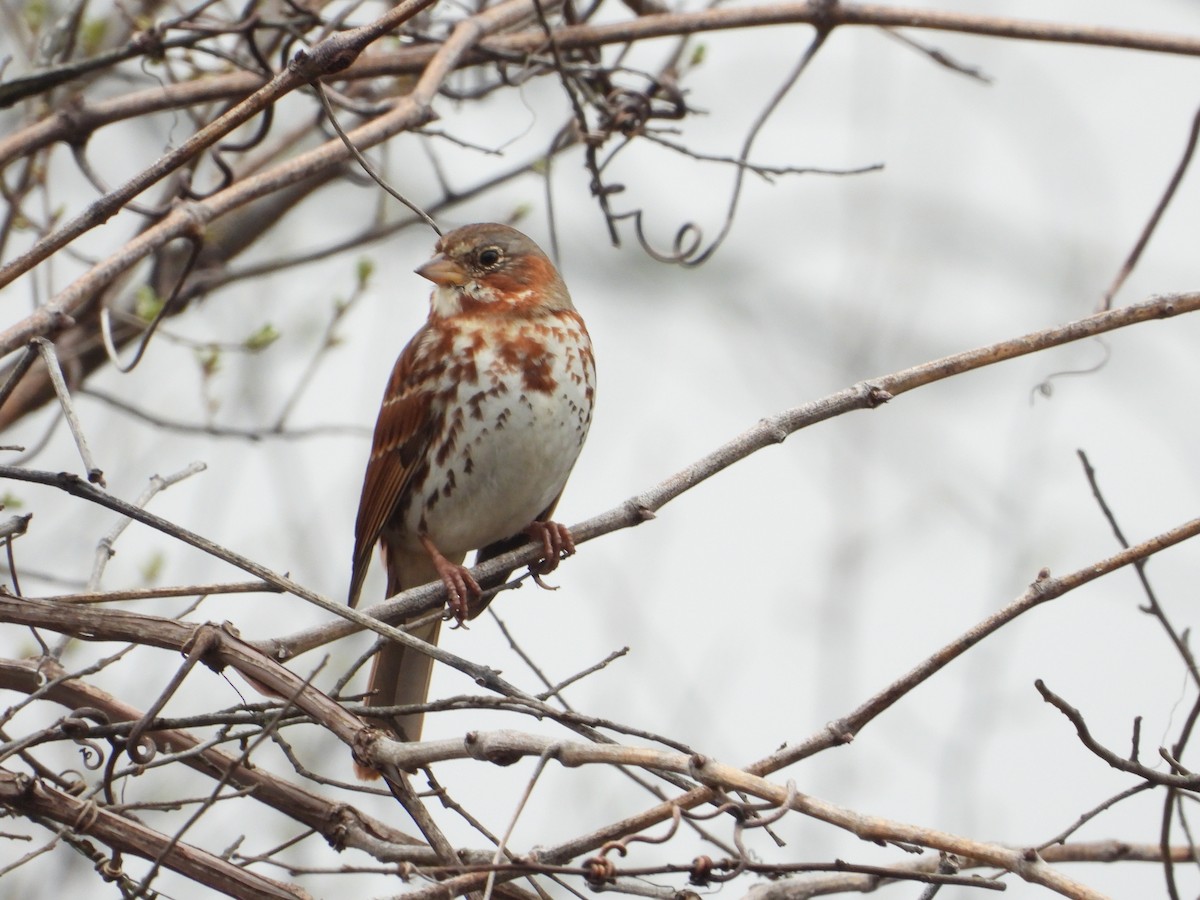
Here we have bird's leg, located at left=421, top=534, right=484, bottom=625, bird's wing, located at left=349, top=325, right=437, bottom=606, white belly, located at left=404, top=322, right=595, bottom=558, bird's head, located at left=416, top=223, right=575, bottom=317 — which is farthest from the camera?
bird's head, located at left=416, top=223, right=575, bottom=317

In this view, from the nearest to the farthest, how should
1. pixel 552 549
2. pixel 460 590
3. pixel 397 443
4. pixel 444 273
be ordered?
pixel 460 590 → pixel 552 549 → pixel 397 443 → pixel 444 273

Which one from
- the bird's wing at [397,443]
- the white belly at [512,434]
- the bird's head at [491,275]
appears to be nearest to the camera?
the white belly at [512,434]

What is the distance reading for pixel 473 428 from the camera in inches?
185

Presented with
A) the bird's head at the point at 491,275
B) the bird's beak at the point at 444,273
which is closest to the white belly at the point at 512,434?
the bird's head at the point at 491,275

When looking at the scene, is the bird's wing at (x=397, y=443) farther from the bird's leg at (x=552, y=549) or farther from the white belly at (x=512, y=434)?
the bird's leg at (x=552, y=549)

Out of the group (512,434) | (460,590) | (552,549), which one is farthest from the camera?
(512,434)

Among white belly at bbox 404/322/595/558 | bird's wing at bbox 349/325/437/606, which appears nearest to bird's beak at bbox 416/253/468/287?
bird's wing at bbox 349/325/437/606

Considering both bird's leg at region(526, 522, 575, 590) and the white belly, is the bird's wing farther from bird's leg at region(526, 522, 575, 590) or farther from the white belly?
bird's leg at region(526, 522, 575, 590)

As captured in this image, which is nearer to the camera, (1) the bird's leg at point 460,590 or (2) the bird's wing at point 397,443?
(1) the bird's leg at point 460,590

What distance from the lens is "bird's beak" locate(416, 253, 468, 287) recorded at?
5027mm

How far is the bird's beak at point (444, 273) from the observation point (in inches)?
198

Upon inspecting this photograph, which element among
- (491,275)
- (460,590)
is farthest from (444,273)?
(460,590)

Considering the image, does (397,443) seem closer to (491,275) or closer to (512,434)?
(512,434)

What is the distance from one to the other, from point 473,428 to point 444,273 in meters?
0.61
